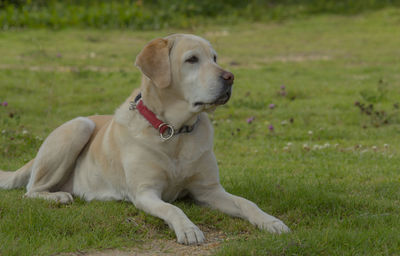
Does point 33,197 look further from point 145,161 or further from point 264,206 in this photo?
point 264,206

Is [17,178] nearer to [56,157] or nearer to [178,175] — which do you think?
[56,157]

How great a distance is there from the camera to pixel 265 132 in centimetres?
841

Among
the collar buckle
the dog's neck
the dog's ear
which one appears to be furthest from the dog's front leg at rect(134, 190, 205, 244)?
the dog's ear

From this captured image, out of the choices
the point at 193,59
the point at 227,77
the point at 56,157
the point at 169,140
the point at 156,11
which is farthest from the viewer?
the point at 156,11

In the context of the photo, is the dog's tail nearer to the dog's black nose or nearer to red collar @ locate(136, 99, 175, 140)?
red collar @ locate(136, 99, 175, 140)

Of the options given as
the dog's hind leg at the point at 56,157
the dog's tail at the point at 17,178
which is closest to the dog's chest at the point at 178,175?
the dog's hind leg at the point at 56,157

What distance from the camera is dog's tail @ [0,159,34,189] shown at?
5.47 meters

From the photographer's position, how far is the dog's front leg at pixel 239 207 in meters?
4.09

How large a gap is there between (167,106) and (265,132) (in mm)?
4063

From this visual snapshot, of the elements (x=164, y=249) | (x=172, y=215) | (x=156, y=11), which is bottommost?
(x=156, y=11)

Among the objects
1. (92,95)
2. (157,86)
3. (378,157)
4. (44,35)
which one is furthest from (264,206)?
(44,35)

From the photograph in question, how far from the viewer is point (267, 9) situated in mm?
23094

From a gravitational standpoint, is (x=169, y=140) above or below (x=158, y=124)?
below

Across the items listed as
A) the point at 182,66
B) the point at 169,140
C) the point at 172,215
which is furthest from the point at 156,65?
the point at 172,215
